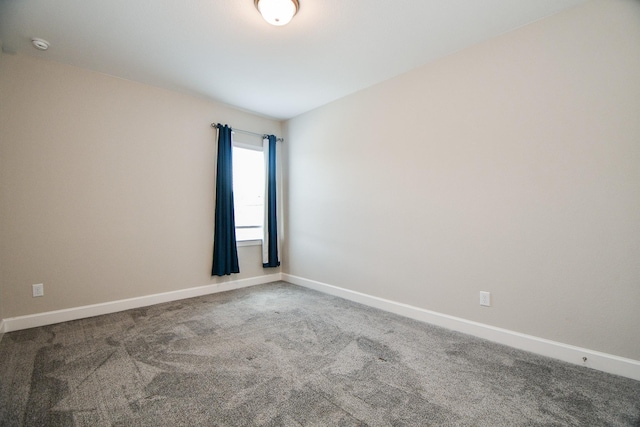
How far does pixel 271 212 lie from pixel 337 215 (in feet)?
3.88

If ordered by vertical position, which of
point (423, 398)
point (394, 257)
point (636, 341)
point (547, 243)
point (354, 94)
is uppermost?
point (354, 94)

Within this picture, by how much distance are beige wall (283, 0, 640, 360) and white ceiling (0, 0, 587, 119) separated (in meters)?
0.29

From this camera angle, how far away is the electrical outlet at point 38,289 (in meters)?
2.66

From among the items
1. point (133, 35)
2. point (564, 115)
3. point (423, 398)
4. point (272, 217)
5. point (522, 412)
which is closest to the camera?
point (522, 412)

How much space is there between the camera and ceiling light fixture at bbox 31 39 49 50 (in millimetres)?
2408

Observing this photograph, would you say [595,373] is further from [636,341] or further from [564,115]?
[564,115]

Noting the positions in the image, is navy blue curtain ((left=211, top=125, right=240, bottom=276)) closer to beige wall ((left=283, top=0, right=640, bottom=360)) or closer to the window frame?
the window frame

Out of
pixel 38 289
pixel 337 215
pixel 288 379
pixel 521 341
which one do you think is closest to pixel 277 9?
pixel 337 215

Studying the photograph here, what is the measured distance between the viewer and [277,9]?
1961 millimetres

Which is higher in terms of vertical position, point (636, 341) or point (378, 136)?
point (378, 136)

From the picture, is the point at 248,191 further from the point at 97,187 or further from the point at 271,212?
the point at 97,187

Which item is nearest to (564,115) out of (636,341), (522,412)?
(636,341)

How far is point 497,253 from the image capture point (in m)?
2.36

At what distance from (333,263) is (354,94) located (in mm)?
2219
